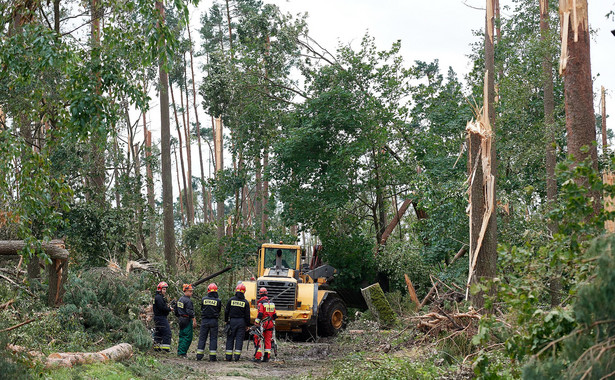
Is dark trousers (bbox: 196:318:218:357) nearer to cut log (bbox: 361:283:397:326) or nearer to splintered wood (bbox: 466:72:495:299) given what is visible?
cut log (bbox: 361:283:397:326)

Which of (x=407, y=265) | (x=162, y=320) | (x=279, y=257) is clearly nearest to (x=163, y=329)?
(x=162, y=320)

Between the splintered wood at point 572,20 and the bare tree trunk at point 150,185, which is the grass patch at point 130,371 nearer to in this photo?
the splintered wood at point 572,20

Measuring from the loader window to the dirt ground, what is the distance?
2682 mm

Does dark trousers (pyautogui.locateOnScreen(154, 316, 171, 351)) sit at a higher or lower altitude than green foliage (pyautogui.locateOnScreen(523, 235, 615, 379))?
lower

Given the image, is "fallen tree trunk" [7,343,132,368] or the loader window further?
the loader window

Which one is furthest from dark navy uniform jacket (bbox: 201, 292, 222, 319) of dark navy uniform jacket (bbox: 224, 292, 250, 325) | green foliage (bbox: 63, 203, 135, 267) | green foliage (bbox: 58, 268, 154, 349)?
green foliage (bbox: 63, 203, 135, 267)

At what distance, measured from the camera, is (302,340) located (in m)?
17.6

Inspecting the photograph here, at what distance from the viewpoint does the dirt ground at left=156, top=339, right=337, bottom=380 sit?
37.1ft

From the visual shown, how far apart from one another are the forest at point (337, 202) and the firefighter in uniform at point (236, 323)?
1.00 ft

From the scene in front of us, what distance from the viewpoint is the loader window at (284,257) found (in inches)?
719

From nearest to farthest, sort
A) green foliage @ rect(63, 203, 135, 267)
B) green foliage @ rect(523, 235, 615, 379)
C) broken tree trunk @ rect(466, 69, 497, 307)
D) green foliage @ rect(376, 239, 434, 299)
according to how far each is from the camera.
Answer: green foliage @ rect(523, 235, 615, 379) → broken tree trunk @ rect(466, 69, 497, 307) → green foliage @ rect(63, 203, 135, 267) → green foliage @ rect(376, 239, 434, 299)

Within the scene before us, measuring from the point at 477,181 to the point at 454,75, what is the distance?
167 ft

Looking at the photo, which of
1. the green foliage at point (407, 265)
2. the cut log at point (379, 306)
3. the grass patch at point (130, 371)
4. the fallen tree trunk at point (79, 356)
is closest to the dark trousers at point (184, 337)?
the grass patch at point (130, 371)

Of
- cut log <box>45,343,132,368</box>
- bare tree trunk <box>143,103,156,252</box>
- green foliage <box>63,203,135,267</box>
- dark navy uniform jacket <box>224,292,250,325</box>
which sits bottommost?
cut log <box>45,343,132,368</box>
